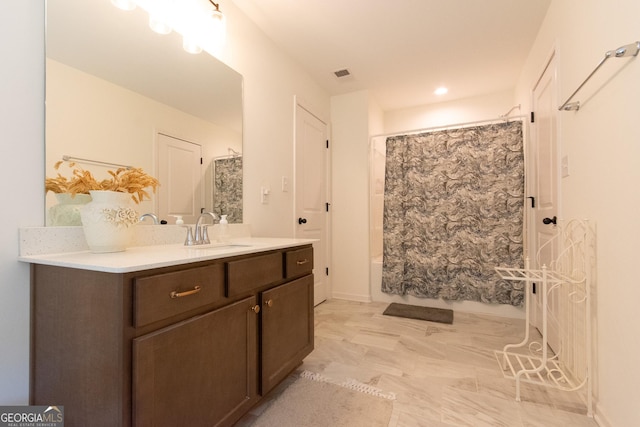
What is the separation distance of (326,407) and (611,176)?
1688 millimetres

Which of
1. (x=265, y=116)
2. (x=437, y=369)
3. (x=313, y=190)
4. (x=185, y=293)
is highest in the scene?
(x=265, y=116)

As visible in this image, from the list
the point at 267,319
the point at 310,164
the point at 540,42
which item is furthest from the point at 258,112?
the point at 540,42

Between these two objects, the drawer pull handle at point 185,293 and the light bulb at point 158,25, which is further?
the light bulb at point 158,25

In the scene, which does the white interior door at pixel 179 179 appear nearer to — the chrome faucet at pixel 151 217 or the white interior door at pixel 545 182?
the chrome faucet at pixel 151 217

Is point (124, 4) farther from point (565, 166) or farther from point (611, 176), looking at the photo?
point (565, 166)

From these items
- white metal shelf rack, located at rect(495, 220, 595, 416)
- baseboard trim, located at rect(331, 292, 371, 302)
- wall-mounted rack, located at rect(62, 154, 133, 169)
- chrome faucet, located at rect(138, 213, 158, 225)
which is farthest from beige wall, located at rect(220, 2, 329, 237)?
white metal shelf rack, located at rect(495, 220, 595, 416)

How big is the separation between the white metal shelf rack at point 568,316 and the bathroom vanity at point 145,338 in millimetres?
1310

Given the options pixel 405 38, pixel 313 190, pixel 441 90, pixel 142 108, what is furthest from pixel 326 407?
pixel 441 90

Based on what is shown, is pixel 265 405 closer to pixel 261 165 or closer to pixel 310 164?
pixel 261 165

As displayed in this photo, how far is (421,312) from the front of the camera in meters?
2.77

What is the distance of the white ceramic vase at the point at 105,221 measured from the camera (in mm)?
1039

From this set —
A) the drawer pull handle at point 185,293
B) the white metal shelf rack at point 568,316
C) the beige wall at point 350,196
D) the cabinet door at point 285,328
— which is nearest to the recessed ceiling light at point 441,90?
the beige wall at point 350,196

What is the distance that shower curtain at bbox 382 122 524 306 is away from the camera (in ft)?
8.65

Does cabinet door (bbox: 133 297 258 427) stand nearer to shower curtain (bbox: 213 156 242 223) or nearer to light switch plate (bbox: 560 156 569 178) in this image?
shower curtain (bbox: 213 156 242 223)
